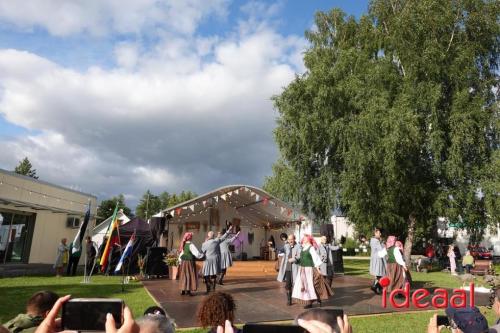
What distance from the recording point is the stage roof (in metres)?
18.8

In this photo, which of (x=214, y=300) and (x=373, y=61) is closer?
(x=214, y=300)

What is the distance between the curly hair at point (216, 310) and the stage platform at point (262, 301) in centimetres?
363

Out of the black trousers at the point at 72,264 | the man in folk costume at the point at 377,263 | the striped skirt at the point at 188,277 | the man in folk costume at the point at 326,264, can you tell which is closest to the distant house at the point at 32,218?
the black trousers at the point at 72,264

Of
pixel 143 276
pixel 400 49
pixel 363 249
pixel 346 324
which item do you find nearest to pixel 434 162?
pixel 400 49

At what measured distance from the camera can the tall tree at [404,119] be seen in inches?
733

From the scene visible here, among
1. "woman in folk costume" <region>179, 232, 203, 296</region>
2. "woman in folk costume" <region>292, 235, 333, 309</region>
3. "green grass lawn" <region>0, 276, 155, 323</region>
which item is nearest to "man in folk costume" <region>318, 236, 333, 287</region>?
"woman in folk costume" <region>292, 235, 333, 309</region>

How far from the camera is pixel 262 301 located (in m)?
10.0

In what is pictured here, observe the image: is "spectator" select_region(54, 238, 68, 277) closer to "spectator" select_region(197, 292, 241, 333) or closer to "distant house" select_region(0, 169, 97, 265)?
"distant house" select_region(0, 169, 97, 265)

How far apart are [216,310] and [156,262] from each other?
1286 centimetres

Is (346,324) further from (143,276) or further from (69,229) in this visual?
(69,229)

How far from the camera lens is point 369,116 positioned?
1877 cm

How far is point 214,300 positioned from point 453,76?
18.9 meters

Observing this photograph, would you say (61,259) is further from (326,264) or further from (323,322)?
(323,322)

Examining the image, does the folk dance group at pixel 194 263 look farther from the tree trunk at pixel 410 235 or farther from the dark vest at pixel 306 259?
the tree trunk at pixel 410 235
